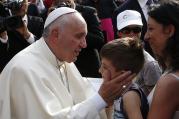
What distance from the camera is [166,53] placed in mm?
2832

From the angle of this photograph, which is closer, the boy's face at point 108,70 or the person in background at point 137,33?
the boy's face at point 108,70

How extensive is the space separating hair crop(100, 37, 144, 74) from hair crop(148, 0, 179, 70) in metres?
0.17

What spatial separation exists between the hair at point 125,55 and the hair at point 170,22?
17 centimetres

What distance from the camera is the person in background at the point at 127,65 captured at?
9.36 feet

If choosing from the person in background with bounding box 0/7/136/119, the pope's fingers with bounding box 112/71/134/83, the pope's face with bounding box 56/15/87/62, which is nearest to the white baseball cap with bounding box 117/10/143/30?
the person in background with bounding box 0/7/136/119

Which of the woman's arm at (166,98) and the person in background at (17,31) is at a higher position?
the woman's arm at (166,98)

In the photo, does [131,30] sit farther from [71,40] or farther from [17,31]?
[71,40]

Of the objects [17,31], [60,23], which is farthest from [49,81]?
[17,31]

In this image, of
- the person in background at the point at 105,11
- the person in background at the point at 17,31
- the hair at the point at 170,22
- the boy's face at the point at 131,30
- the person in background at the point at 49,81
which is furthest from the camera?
the person in background at the point at 105,11

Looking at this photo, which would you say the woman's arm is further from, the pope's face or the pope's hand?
the pope's face

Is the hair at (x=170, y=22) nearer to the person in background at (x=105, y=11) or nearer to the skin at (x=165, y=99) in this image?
the skin at (x=165, y=99)

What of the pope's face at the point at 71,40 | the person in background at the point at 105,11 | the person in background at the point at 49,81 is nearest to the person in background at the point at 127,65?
the person in background at the point at 49,81

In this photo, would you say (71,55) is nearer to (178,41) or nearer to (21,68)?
(21,68)

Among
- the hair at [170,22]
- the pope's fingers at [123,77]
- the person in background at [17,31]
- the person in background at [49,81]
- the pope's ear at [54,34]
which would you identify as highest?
the hair at [170,22]
